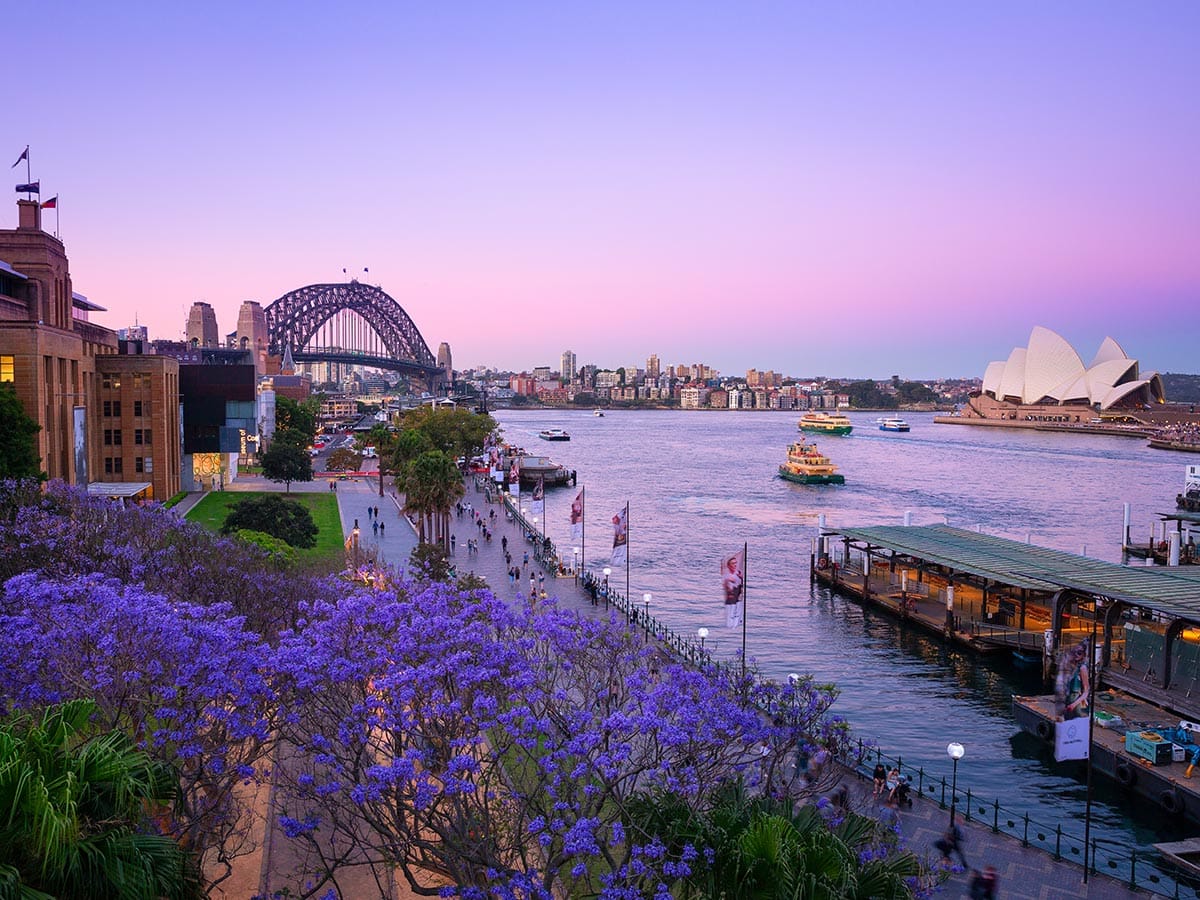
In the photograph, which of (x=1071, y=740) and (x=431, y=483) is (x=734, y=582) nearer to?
(x=1071, y=740)

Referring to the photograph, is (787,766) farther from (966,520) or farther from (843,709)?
(966,520)

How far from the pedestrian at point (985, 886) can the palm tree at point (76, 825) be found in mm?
12111

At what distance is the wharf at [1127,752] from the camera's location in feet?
73.2

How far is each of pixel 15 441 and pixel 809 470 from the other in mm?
76028

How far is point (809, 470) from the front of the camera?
9938 cm

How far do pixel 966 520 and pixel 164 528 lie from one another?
58155 mm

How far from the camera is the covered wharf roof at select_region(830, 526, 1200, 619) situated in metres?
30.1

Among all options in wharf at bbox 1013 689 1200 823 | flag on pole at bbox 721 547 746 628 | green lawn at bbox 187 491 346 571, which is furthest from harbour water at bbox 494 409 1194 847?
green lawn at bbox 187 491 346 571

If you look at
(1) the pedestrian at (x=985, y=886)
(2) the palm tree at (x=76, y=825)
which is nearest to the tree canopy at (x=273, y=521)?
(1) the pedestrian at (x=985, y=886)

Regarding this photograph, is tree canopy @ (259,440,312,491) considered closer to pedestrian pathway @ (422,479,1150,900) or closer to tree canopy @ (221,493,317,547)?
tree canopy @ (221,493,317,547)

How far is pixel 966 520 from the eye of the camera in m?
72.8

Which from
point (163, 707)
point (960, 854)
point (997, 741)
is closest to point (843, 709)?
point (997, 741)

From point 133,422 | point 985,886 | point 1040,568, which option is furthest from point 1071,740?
point 133,422

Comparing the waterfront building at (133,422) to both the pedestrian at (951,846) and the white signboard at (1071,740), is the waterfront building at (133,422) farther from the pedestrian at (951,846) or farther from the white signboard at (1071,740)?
the white signboard at (1071,740)
